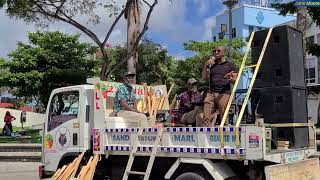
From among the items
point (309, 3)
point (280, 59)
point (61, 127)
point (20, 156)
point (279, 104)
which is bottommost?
point (20, 156)

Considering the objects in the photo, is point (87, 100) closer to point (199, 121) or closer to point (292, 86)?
point (199, 121)

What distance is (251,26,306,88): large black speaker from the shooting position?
7.86m

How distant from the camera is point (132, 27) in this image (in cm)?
1655

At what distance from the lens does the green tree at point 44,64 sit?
27.8 m

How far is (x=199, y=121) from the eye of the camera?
8.05 m

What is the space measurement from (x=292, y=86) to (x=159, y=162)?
2.31 m

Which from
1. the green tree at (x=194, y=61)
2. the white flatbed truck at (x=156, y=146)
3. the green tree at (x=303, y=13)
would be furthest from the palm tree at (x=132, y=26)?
the green tree at (x=194, y=61)

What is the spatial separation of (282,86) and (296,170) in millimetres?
1327

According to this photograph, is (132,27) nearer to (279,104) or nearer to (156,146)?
(156,146)

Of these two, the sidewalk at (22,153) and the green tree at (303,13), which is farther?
the sidewalk at (22,153)

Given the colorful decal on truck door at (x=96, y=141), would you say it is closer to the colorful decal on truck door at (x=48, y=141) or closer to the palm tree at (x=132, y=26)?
the colorful decal on truck door at (x=48, y=141)

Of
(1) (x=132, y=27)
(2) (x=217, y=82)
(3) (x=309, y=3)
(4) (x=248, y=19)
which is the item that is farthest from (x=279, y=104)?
(4) (x=248, y=19)

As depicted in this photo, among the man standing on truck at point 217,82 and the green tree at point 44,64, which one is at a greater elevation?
the green tree at point 44,64

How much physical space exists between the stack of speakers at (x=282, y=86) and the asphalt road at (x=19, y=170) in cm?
784
